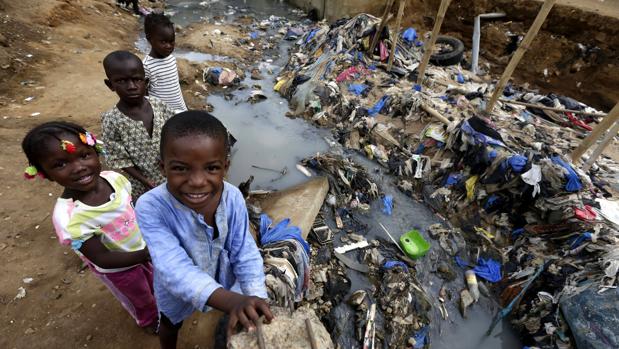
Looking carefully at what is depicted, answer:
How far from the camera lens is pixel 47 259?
107 inches

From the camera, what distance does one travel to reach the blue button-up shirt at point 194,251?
1176 millimetres

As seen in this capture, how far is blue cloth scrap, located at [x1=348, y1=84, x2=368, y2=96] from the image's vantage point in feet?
21.1

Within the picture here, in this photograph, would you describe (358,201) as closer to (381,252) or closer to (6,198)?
(381,252)

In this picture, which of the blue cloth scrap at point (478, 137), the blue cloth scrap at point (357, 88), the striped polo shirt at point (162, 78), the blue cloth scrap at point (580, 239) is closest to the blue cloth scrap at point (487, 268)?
the blue cloth scrap at point (580, 239)

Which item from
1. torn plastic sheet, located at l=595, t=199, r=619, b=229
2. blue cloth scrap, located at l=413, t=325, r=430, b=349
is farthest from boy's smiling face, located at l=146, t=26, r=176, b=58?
torn plastic sheet, located at l=595, t=199, r=619, b=229

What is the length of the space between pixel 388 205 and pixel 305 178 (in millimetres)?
1311

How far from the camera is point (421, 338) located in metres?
2.92

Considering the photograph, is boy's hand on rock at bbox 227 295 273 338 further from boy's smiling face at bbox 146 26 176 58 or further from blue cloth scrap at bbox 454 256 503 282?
blue cloth scrap at bbox 454 256 503 282

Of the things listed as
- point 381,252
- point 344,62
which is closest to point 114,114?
point 381,252

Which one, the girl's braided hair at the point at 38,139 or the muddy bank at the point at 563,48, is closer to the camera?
the girl's braided hair at the point at 38,139

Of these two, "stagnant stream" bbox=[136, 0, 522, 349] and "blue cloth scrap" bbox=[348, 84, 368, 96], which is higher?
"blue cloth scrap" bbox=[348, 84, 368, 96]

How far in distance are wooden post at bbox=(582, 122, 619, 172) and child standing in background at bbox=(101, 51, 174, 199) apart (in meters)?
5.37

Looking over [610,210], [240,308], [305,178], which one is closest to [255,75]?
[305,178]

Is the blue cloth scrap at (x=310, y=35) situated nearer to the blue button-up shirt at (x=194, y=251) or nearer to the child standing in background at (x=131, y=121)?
the child standing in background at (x=131, y=121)
